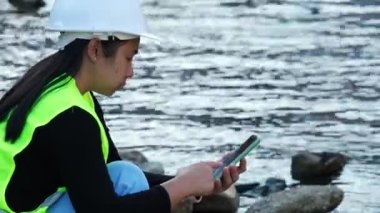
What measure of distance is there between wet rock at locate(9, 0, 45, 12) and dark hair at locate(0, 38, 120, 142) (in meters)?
15.0

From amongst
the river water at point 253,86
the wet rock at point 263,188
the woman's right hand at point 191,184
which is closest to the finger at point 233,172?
the woman's right hand at point 191,184

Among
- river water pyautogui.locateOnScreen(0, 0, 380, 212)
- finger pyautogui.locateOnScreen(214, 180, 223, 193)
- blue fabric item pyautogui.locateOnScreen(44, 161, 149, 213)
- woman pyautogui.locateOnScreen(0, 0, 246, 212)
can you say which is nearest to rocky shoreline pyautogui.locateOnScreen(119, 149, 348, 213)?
river water pyautogui.locateOnScreen(0, 0, 380, 212)

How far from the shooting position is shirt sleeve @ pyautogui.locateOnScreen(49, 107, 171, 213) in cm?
398

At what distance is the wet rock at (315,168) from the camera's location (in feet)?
28.5

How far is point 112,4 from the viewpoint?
4.26 meters

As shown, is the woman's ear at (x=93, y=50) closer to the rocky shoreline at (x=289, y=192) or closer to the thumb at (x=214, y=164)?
the thumb at (x=214, y=164)

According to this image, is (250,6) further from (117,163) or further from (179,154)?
(117,163)

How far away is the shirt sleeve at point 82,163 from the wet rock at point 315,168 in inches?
184

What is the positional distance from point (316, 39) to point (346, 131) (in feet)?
16.9

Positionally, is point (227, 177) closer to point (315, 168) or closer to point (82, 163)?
point (82, 163)

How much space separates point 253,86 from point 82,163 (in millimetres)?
8154

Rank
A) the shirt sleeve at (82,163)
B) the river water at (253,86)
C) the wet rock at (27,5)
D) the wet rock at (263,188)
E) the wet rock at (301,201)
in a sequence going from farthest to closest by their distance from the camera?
the wet rock at (27,5)
the river water at (253,86)
the wet rock at (263,188)
the wet rock at (301,201)
the shirt sleeve at (82,163)

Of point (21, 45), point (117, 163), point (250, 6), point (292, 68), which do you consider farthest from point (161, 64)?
point (117, 163)

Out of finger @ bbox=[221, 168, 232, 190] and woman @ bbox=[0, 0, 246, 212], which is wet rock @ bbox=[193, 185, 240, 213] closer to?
finger @ bbox=[221, 168, 232, 190]
